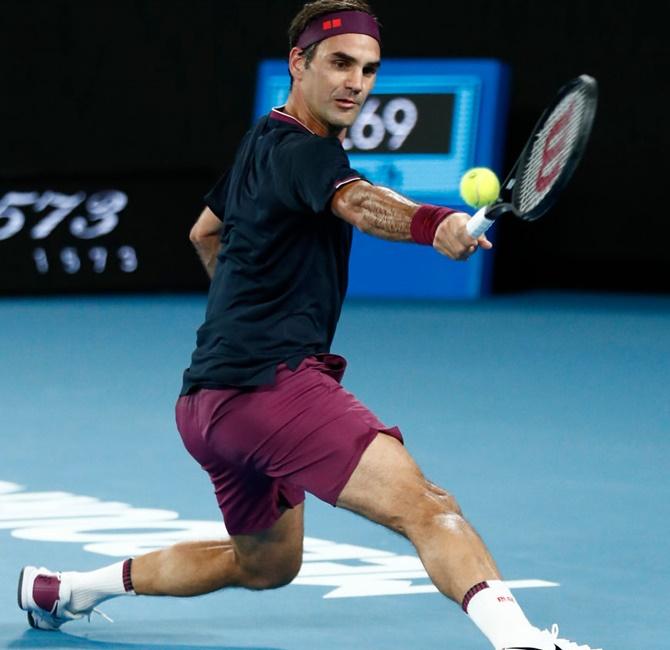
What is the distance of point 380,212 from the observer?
148 inches

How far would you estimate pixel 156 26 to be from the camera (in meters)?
15.4

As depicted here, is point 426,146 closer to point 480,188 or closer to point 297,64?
point 297,64

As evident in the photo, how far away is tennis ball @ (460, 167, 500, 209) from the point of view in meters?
4.04

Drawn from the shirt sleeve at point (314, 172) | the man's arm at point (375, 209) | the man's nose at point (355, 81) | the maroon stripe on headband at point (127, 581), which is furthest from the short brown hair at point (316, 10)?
the maroon stripe on headband at point (127, 581)

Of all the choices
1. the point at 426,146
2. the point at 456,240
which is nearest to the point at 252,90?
the point at 426,146

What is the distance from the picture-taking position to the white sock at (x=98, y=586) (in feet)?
15.4

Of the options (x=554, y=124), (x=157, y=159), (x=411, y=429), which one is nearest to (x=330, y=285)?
(x=554, y=124)

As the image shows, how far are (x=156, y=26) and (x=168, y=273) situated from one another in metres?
2.56

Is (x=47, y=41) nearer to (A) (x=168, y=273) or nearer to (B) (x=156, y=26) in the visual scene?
(B) (x=156, y=26)

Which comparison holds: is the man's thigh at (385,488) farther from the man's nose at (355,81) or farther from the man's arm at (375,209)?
the man's nose at (355,81)

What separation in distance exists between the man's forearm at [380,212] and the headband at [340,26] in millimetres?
560

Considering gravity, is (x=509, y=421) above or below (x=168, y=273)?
above

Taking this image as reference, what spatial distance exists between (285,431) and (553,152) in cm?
87

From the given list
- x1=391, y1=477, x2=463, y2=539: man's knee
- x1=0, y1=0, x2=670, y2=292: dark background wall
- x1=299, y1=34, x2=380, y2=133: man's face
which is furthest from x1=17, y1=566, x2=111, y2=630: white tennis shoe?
x1=0, y1=0, x2=670, y2=292: dark background wall
